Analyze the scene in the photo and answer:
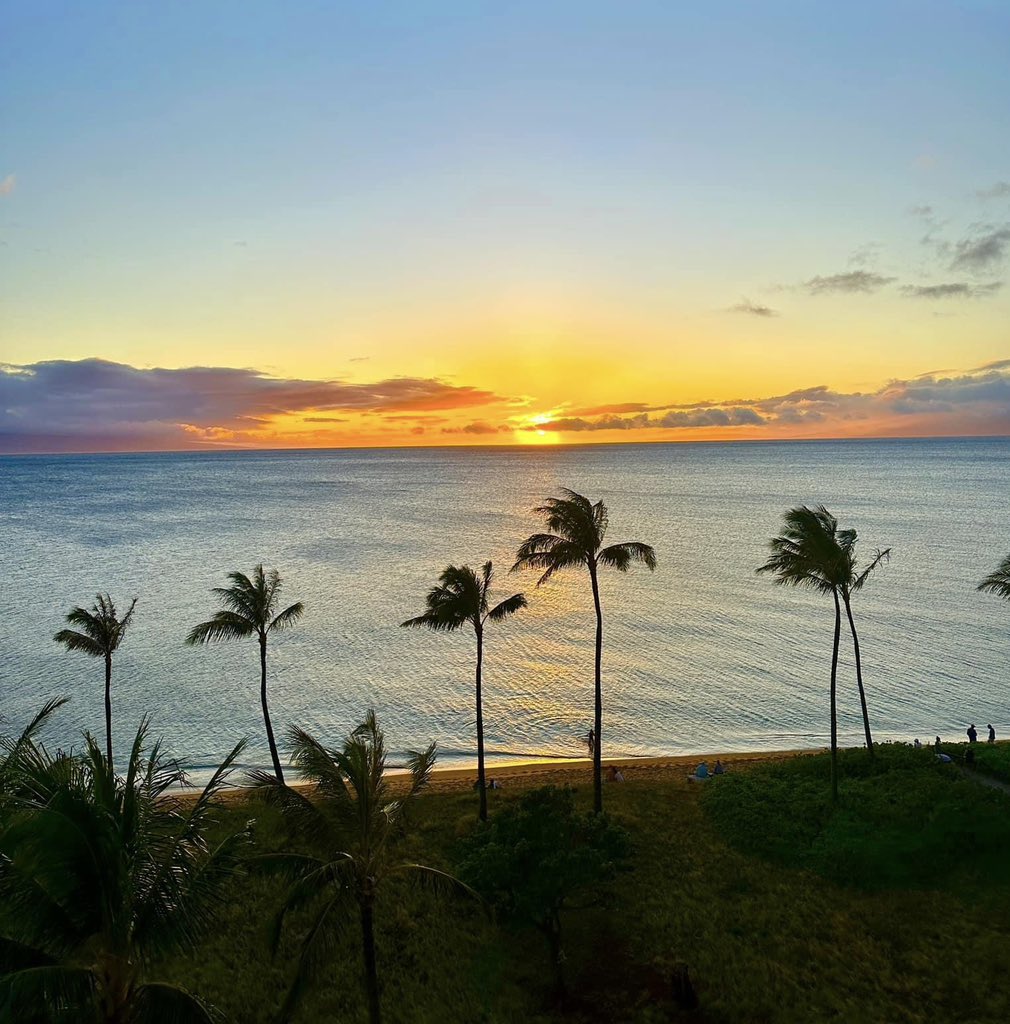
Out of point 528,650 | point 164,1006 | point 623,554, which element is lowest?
point 528,650

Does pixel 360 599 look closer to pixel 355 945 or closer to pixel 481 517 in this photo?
pixel 355 945

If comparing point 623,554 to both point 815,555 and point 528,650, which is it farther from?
point 528,650

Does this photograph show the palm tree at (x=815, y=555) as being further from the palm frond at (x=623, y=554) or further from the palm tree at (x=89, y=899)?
the palm tree at (x=89, y=899)

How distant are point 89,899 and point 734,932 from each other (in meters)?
17.4

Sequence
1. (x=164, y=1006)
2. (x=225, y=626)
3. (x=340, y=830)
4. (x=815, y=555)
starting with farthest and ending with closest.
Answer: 1. (x=225, y=626)
2. (x=815, y=555)
3. (x=340, y=830)
4. (x=164, y=1006)

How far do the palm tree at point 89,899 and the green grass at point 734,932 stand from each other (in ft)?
31.3

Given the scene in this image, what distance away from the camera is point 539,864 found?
17.4m

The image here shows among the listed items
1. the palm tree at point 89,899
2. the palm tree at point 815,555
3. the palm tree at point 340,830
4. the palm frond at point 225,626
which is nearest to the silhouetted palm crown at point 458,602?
the palm frond at point 225,626

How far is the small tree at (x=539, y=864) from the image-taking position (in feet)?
56.4

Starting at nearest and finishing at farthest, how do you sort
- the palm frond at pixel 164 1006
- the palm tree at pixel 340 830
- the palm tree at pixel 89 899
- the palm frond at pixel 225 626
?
the palm tree at pixel 89 899 → the palm frond at pixel 164 1006 → the palm tree at pixel 340 830 → the palm frond at pixel 225 626

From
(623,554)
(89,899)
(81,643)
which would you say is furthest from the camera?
(81,643)

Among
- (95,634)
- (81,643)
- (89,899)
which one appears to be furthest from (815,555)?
(81,643)

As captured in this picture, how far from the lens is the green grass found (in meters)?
17.4

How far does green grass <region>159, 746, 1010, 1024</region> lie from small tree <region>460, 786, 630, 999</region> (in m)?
1.75
